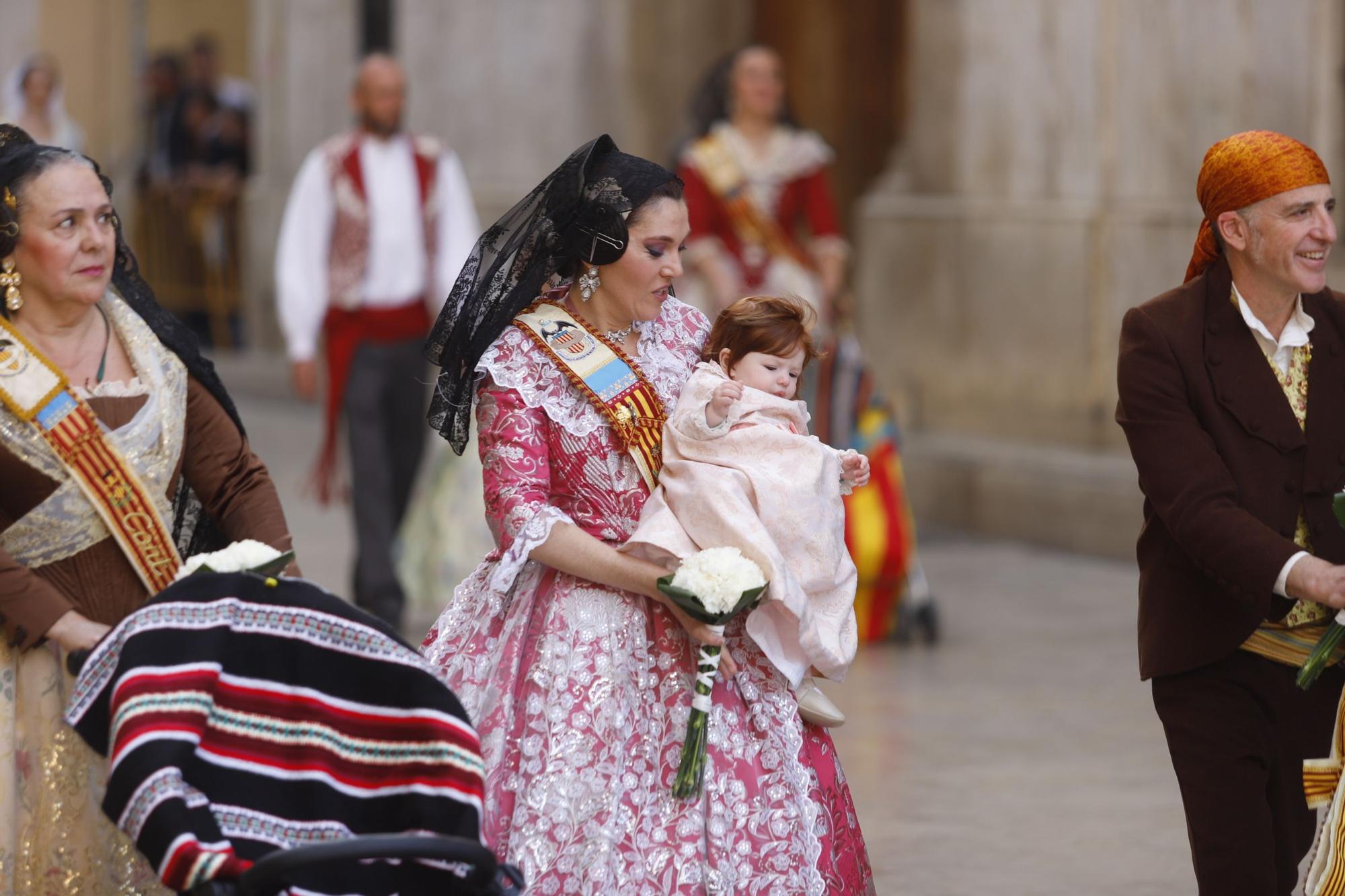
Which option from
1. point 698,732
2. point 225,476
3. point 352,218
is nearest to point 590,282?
point 225,476

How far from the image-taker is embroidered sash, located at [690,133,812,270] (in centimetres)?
887

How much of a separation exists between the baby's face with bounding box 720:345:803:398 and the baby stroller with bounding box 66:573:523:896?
0.90m

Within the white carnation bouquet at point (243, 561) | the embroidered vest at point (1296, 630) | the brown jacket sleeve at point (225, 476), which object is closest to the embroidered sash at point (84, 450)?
the brown jacket sleeve at point (225, 476)

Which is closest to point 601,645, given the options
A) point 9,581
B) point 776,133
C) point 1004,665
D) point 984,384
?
point 9,581

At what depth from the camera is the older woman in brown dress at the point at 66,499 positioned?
4.16m

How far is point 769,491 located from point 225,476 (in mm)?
1078

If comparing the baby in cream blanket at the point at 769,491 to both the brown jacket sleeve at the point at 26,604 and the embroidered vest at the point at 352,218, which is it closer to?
the brown jacket sleeve at the point at 26,604

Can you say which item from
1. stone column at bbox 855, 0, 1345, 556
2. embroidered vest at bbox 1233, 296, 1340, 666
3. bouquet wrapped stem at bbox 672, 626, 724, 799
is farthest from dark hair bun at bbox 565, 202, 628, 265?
stone column at bbox 855, 0, 1345, 556

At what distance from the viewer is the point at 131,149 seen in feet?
76.8

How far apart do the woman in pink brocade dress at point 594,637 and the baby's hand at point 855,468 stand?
14.6 inches

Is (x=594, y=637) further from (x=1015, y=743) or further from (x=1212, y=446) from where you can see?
(x=1015, y=743)

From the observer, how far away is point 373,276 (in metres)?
8.62

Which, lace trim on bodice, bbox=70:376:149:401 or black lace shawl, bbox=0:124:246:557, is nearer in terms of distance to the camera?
lace trim on bodice, bbox=70:376:149:401

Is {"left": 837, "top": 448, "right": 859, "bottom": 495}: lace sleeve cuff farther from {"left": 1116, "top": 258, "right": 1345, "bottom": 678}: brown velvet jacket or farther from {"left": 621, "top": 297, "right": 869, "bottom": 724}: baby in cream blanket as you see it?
{"left": 1116, "top": 258, "right": 1345, "bottom": 678}: brown velvet jacket
